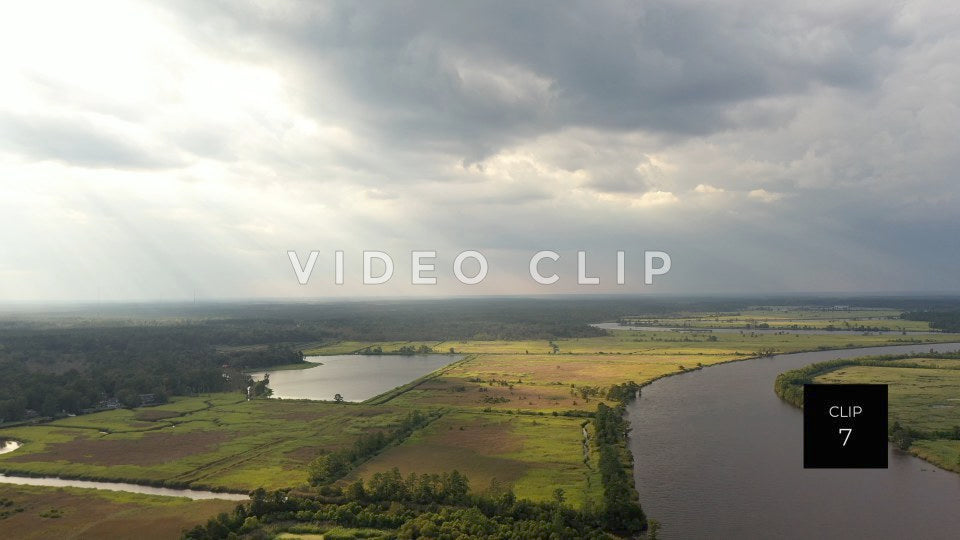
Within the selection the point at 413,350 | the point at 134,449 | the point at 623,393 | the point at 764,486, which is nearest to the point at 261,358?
the point at 413,350

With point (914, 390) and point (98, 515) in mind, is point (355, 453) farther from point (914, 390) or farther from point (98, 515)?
point (914, 390)

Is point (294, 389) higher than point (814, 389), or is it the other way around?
point (814, 389)

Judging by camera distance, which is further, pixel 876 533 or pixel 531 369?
pixel 531 369

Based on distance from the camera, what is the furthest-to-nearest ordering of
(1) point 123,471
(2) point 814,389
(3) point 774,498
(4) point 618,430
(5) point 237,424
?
(5) point 237,424 → (4) point 618,430 → (1) point 123,471 → (3) point 774,498 → (2) point 814,389

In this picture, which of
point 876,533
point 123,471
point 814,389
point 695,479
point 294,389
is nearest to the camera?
point 814,389

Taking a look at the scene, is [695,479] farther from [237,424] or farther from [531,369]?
[531,369]

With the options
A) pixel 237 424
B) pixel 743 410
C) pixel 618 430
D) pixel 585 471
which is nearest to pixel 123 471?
pixel 237 424

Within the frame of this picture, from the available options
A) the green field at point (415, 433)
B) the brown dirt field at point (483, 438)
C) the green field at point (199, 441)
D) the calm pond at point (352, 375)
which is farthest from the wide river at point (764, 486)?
the calm pond at point (352, 375)

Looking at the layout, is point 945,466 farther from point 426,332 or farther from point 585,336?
point 426,332
